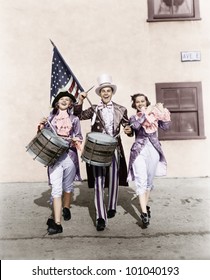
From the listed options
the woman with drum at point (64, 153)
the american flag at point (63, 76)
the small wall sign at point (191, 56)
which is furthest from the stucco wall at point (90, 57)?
the woman with drum at point (64, 153)

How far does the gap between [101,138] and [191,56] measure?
4082 mm

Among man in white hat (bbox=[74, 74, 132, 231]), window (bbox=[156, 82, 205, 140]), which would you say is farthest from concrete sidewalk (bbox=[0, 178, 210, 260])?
window (bbox=[156, 82, 205, 140])

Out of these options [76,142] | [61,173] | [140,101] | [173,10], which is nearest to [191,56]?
[173,10]

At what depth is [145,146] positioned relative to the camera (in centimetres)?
426

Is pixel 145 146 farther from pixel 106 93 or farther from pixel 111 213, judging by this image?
pixel 111 213

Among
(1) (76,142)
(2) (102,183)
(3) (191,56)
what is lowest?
(2) (102,183)

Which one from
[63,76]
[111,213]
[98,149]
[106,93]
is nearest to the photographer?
[98,149]

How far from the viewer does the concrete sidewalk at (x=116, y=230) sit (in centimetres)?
351
